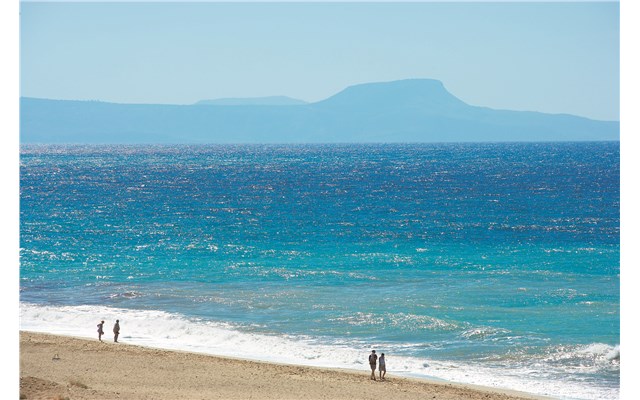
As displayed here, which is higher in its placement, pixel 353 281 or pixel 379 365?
pixel 353 281

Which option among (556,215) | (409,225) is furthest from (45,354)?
(556,215)

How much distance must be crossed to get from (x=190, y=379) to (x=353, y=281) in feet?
59.2

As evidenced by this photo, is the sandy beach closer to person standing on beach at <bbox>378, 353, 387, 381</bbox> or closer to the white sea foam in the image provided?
person standing on beach at <bbox>378, 353, 387, 381</bbox>

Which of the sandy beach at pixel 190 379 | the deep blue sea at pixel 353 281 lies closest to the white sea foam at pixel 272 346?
the deep blue sea at pixel 353 281

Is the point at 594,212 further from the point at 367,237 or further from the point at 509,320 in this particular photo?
the point at 509,320

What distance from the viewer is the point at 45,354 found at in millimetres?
24672

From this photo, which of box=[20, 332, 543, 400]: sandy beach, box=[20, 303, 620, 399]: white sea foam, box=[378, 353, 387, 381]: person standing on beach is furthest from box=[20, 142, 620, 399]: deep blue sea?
box=[20, 332, 543, 400]: sandy beach

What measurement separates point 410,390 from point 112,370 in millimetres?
9172

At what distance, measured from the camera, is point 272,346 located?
28484 millimetres

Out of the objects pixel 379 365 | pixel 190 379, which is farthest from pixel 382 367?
pixel 190 379

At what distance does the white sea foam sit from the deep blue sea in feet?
0.32

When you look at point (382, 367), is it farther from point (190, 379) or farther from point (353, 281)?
point (353, 281)

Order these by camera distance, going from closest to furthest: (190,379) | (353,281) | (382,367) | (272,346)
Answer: (190,379) < (382,367) < (272,346) < (353,281)

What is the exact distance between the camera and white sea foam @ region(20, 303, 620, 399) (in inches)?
942
